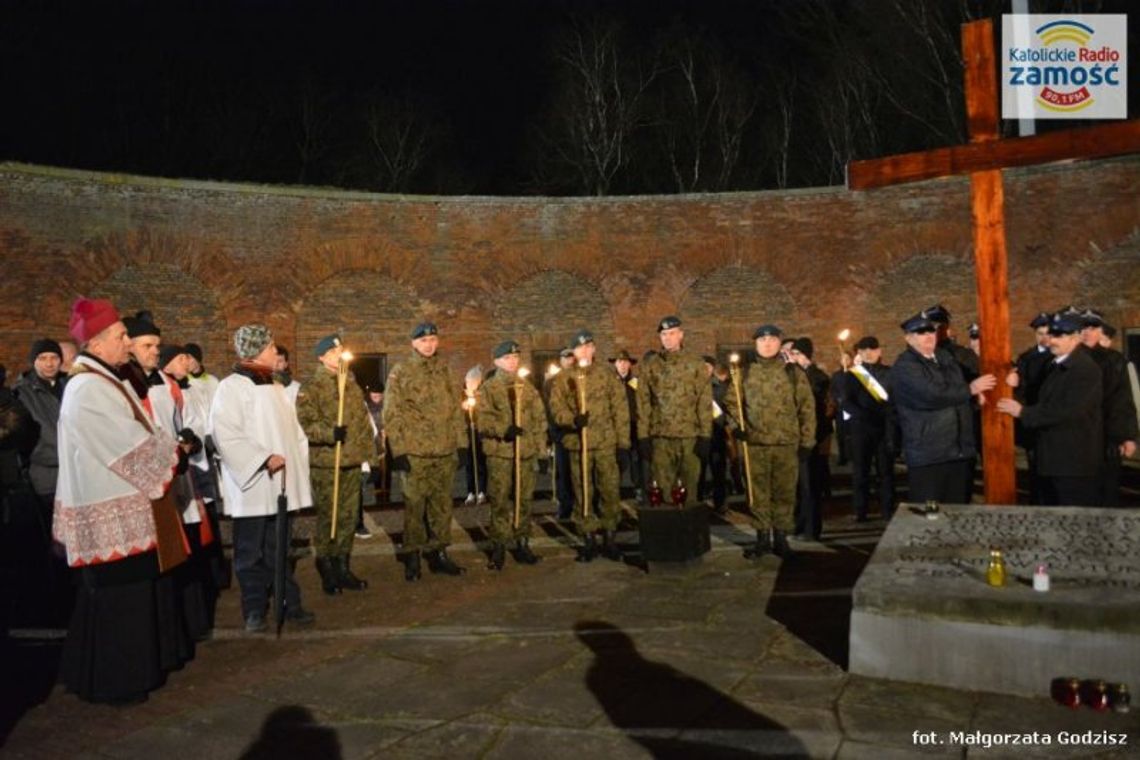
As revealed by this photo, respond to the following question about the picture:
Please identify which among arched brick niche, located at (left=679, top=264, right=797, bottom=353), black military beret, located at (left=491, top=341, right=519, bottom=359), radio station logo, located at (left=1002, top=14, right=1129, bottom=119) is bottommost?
black military beret, located at (left=491, top=341, right=519, bottom=359)

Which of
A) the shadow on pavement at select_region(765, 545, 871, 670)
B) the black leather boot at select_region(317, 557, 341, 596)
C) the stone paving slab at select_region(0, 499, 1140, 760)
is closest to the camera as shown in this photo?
the stone paving slab at select_region(0, 499, 1140, 760)

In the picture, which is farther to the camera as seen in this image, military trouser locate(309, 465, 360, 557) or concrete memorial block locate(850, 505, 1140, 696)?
military trouser locate(309, 465, 360, 557)

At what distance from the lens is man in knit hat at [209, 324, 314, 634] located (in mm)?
6395

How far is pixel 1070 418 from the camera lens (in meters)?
6.59

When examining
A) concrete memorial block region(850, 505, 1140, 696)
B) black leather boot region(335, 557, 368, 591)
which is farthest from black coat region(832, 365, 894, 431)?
black leather boot region(335, 557, 368, 591)

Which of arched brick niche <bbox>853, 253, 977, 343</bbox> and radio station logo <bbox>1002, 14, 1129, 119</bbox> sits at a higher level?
radio station logo <bbox>1002, 14, 1129, 119</bbox>

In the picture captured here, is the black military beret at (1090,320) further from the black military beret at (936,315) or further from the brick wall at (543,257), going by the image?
the brick wall at (543,257)

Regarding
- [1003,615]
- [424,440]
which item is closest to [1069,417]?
[1003,615]

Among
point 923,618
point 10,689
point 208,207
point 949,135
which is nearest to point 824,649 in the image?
point 923,618

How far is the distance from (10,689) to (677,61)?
30.3 meters

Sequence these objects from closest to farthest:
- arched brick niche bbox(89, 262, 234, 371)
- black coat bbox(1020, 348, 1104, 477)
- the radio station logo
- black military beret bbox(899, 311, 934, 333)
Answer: black coat bbox(1020, 348, 1104, 477) < black military beret bbox(899, 311, 934, 333) < the radio station logo < arched brick niche bbox(89, 262, 234, 371)

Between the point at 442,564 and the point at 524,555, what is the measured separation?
30.8 inches

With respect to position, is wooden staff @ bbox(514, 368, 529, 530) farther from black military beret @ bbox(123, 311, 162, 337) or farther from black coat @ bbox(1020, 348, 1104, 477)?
black coat @ bbox(1020, 348, 1104, 477)

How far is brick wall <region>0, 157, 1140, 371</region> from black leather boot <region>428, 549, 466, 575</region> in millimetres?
10983
